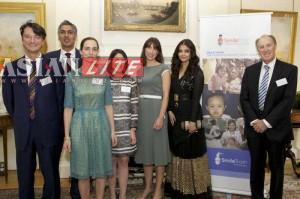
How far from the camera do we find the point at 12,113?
9.34 feet

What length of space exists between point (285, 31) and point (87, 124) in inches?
138

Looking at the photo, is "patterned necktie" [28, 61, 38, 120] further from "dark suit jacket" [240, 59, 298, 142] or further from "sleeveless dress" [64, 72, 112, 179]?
"dark suit jacket" [240, 59, 298, 142]

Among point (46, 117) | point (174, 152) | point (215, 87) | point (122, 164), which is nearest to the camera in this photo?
point (46, 117)

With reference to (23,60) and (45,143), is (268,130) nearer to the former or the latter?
(45,143)

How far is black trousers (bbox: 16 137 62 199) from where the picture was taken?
2.79 metres

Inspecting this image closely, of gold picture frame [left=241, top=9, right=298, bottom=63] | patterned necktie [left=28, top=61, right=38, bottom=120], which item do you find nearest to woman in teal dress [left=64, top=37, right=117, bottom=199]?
patterned necktie [left=28, top=61, right=38, bottom=120]

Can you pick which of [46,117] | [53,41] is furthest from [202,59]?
[53,41]

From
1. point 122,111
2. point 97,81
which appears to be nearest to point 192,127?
point 122,111

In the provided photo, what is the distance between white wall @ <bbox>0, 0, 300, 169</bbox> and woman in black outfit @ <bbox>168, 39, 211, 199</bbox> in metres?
1.11

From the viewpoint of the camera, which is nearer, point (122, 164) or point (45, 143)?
point (45, 143)

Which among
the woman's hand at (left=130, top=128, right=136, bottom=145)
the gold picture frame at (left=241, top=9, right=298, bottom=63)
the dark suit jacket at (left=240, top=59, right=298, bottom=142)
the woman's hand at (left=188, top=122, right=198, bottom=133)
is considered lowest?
the woman's hand at (left=130, top=128, right=136, bottom=145)

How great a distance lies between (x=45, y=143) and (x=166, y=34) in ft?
7.59

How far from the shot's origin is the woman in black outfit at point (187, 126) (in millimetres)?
3273

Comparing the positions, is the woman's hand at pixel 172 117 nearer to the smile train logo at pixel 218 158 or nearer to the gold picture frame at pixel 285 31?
the smile train logo at pixel 218 158
